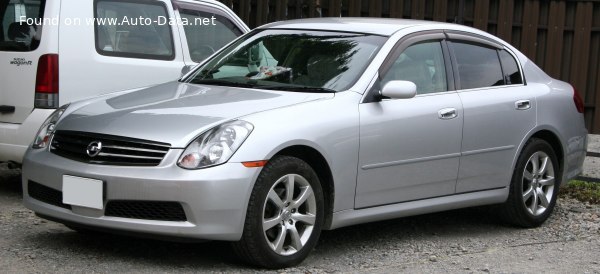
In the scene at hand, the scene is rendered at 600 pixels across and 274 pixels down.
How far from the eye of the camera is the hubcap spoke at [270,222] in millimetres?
5691

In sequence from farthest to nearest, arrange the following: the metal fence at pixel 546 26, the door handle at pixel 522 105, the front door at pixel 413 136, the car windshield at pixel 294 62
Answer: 1. the metal fence at pixel 546 26
2. the door handle at pixel 522 105
3. the car windshield at pixel 294 62
4. the front door at pixel 413 136

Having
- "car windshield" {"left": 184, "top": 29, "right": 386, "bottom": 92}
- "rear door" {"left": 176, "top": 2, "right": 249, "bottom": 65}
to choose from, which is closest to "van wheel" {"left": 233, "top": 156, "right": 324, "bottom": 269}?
"car windshield" {"left": 184, "top": 29, "right": 386, "bottom": 92}

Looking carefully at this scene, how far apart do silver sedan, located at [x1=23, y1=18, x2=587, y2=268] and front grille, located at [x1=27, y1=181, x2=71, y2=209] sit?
12mm

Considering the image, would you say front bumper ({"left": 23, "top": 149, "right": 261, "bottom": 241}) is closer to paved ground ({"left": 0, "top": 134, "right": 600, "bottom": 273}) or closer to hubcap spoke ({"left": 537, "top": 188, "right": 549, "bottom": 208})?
paved ground ({"left": 0, "top": 134, "right": 600, "bottom": 273})

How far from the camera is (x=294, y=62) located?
6695 millimetres

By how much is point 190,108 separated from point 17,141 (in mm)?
2104

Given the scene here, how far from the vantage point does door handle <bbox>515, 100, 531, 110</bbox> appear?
24.0 ft

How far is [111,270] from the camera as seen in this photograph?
5672 millimetres

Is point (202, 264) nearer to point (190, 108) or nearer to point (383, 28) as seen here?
point (190, 108)

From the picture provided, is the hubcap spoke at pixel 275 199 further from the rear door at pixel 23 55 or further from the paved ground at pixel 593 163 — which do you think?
the paved ground at pixel 593 163

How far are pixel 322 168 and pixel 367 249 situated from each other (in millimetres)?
839

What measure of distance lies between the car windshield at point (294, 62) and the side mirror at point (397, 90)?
21 cm

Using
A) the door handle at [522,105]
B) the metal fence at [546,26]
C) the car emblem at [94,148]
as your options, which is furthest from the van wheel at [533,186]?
the metal fence at [546,26]

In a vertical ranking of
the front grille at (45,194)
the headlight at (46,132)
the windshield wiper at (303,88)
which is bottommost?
the front grille at (45,194)
